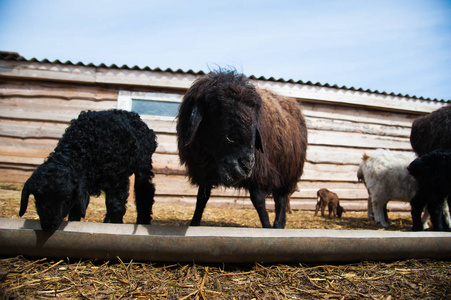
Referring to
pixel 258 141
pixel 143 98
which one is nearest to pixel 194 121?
pixel 258 141

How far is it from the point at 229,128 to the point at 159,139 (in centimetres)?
484

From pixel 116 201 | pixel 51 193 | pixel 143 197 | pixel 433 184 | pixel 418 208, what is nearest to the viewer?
pixel 51 193

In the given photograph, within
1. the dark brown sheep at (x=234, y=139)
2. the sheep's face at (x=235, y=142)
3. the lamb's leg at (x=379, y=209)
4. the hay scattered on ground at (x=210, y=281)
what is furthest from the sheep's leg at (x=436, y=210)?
the sheep's face at (x=235, y=142)

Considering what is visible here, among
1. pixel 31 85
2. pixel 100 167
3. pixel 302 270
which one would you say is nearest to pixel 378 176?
pixel 302 270

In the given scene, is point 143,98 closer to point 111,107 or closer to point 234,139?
point 111,107

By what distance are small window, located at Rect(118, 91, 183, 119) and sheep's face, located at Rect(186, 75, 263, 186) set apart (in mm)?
4511

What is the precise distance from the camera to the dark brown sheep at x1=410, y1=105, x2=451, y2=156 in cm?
525

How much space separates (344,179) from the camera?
7.81m

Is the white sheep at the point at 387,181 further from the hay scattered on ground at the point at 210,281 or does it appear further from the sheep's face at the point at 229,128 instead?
the sheep's face at the point at 229,128

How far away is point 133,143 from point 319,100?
603cm

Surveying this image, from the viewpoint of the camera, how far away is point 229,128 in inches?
99.7

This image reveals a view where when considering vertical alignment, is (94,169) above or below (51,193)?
above

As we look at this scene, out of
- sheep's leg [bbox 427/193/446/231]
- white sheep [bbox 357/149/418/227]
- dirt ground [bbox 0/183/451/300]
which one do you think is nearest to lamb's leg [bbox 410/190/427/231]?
sheep's leg [bbox 427/193/446/231]

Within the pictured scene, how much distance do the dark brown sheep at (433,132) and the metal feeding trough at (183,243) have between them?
408 centimetres
